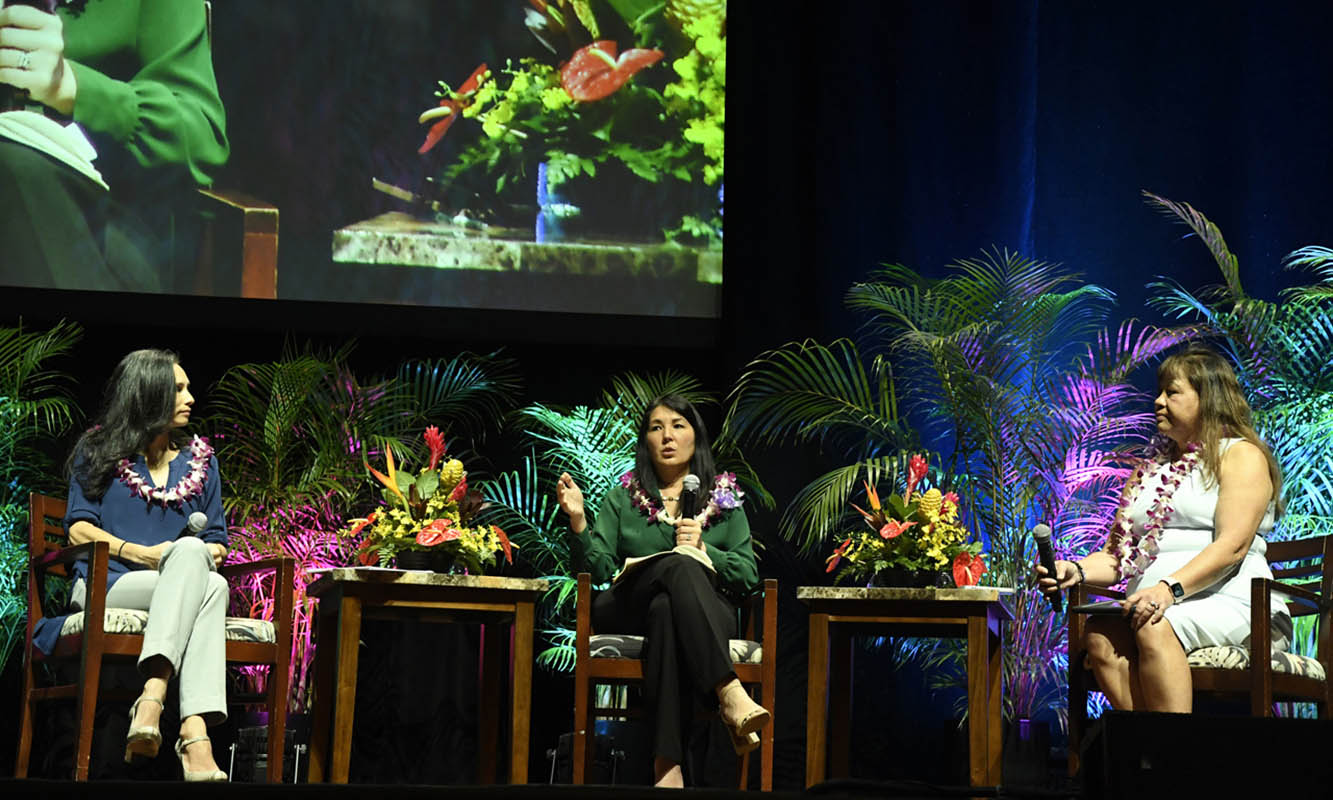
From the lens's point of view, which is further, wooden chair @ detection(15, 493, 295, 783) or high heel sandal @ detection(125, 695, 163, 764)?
wooden chair @ detection(15, 493, 295, 783)

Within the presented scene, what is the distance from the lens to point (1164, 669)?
3.47 m

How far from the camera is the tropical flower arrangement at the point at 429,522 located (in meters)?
3.94

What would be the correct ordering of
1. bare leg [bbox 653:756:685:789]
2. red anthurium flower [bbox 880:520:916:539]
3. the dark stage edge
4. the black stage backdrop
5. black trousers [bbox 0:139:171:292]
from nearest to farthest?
the dark stage edge
bare leg [bbox 653:756:685:789]
red anthurium flower [bbox 880:520:916:539]
black trousers [bbox 0:139:171:292]
the black stage backdrop

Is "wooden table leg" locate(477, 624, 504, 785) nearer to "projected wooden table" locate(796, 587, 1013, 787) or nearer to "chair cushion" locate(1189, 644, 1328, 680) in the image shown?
"projected wooden table" locate(796, 587, 1013, 787)

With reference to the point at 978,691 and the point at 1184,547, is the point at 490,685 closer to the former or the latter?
the point at 978,691

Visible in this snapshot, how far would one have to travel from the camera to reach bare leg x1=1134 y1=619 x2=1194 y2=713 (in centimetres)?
347

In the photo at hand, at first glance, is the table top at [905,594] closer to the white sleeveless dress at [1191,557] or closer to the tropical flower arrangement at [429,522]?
the white sleeveless dress at [1191,557]

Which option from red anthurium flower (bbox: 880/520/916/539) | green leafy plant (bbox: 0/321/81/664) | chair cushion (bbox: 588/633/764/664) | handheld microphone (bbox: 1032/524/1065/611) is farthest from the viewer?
green leafy plant (bbox: 0/321/81/664)

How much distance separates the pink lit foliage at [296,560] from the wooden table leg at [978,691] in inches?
76.7

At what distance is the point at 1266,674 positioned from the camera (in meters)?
3.44

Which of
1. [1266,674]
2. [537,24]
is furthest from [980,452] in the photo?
[537,24]

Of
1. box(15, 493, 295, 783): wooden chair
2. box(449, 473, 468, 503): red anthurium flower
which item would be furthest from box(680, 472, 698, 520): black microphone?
box(15, 493, 295, 783): wooden chair

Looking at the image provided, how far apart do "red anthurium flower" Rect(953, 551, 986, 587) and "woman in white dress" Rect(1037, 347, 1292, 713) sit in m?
0.30

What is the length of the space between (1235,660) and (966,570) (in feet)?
2.58
